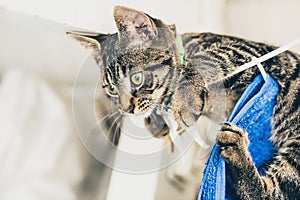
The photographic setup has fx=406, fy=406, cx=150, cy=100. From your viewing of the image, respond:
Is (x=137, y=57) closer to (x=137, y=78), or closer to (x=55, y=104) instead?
(x=137, y=78)

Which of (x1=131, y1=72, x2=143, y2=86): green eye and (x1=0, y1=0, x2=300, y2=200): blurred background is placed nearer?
(x1=131, y1=72, x2=143, y2=86): green eye

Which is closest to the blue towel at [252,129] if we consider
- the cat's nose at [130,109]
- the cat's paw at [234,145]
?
the cat's paw at [234,145]

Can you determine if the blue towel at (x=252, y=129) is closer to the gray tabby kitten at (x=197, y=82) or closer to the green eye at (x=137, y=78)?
the gray tabby kitten at (x=197, y=82)

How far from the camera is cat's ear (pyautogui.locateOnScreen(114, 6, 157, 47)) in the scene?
1.66 ft

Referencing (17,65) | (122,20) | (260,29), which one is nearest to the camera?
(122,20)

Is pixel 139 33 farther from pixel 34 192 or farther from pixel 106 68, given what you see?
pixel 34 192

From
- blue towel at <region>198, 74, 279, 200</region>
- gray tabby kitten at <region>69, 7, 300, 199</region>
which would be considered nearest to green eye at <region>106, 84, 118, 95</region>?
gray tabby kitten at <region>69, 7, 300, 199</region>

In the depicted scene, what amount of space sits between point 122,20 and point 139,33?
0.03 m

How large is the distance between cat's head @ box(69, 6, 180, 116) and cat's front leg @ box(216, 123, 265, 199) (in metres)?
0.11

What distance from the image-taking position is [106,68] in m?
0.57

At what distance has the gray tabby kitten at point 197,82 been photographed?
1.67ft

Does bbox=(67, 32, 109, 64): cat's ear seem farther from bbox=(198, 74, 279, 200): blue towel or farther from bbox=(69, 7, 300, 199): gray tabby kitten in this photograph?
bbox=(198, 74, 279, 200): blue towel

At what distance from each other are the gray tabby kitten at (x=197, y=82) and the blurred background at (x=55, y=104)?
0.23ft

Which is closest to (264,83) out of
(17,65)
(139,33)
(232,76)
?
(232,76)
